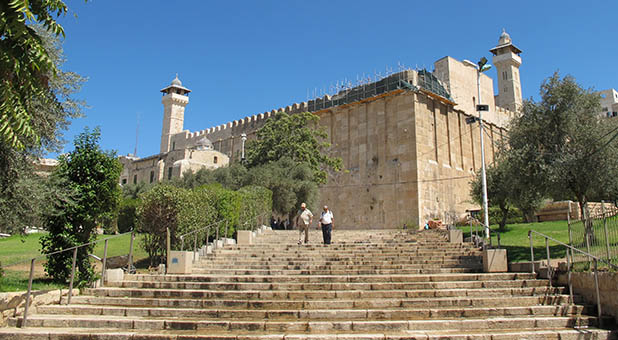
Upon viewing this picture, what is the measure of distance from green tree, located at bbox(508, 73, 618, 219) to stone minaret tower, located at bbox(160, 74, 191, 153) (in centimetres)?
4410

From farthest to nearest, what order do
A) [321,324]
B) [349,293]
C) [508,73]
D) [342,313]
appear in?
[508,73], [349,293], [342,313], [321,324]

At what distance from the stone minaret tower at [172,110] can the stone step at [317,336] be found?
4708 cm

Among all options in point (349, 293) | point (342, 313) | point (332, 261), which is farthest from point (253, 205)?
point (342, 313)

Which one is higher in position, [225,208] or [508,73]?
[508,73]

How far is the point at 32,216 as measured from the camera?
8.72 m

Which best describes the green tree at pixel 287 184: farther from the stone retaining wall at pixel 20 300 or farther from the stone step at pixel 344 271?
the stone retaining wall at pixel 20 300

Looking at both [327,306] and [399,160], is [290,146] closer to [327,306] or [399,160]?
[399,160]

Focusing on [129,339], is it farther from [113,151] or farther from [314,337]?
[113,151]

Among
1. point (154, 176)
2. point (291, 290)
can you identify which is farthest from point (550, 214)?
point (154, 176)

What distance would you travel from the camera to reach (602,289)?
6.62m

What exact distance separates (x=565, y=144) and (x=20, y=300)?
12.5 meters

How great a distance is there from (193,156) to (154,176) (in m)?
7.39

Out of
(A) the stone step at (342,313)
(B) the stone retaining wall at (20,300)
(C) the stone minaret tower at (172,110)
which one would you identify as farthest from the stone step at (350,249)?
(C) the stone minaret tower at (172,110)

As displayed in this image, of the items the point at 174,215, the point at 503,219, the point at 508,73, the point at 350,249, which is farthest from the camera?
the point at 508,73
